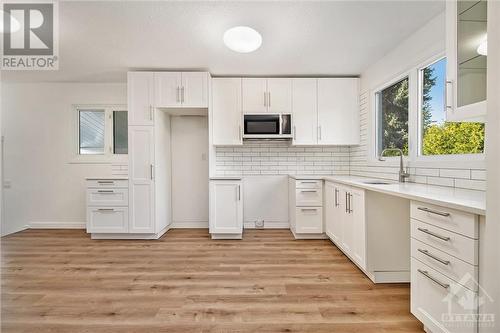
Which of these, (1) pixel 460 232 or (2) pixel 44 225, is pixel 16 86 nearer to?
(2) pixel 44 225

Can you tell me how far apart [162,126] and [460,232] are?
3.78 meters

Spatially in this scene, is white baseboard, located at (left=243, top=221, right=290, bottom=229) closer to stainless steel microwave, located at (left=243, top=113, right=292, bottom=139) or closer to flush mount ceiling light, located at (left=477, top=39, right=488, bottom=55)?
stainless steel microwave, located at (left=243, top=113, right=292, bottom=139)

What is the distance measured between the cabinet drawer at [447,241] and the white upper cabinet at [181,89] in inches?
121

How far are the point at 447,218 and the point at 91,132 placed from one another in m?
4.99

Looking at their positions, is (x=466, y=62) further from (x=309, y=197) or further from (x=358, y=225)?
(x=309, y=197)

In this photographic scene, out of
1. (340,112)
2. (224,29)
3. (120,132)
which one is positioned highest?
(224,29)

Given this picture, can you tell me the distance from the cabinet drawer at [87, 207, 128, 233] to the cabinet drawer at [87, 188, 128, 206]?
0.30 ft

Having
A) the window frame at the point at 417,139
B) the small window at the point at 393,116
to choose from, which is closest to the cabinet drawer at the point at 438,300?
the window frame at the point at 417,139

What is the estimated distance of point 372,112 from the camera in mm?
3895

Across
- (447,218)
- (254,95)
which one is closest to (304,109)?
(254,95)

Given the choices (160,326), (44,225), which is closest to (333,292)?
(160,326)

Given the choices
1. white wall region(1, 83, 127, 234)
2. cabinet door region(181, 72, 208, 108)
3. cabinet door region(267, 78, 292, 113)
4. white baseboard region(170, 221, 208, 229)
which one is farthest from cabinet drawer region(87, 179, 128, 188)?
cabinet door region(267, 78, 292, 113)

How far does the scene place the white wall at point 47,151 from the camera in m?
4.61

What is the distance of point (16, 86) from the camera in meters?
4.61
